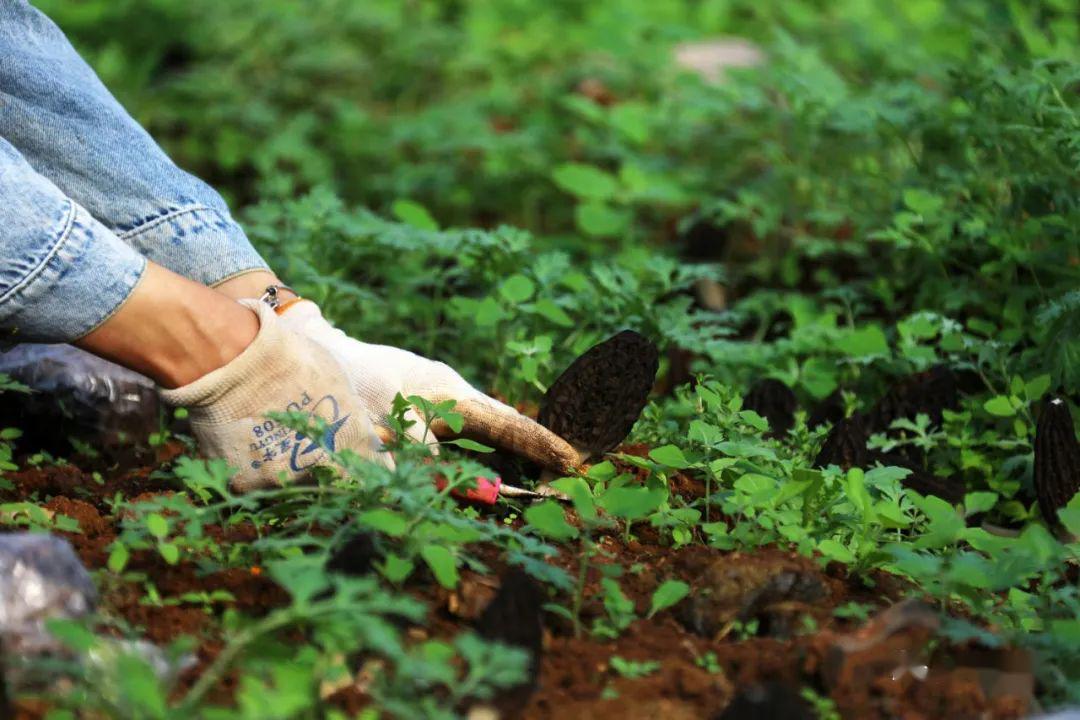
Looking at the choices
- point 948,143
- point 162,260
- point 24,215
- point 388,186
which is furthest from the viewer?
point 388,186

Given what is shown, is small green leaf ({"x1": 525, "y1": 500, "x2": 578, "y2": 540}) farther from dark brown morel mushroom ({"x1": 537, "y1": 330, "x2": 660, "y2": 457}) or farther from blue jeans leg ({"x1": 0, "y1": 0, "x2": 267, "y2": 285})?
blue jeans leg ({"x1": 0, "y1": 0, "x2": 267, "y2": 285})

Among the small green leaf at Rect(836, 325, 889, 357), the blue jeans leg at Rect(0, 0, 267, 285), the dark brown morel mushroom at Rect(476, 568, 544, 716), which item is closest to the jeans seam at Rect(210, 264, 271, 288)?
the blue jeans leg at Rect(0, 0, 267, 285)

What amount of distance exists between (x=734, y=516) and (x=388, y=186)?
11.3 feet

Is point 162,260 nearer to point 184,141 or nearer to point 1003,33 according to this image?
point 1003,33

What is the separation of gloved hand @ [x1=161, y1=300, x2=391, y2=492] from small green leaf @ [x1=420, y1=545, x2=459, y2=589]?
0.54 metres

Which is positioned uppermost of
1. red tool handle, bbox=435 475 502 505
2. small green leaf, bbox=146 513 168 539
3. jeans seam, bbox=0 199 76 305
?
jeans seam, bbox=0 199 76 305

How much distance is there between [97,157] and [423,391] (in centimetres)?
89

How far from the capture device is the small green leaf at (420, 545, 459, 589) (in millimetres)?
1939

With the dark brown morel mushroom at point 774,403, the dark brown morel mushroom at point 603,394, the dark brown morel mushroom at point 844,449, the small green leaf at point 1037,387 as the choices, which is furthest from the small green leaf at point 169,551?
the small green leaf at point 1037,387

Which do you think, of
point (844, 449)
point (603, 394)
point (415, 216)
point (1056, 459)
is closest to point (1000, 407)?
point (1056, 459)

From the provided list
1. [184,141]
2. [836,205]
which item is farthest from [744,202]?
[184,141]

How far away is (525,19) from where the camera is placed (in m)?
7.25

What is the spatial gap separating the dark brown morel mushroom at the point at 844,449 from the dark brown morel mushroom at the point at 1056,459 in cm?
38

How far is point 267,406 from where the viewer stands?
247 cm
